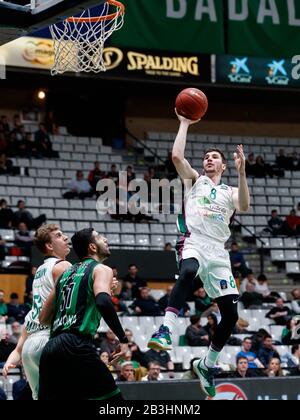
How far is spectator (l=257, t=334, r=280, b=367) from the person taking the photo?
16.8 metres

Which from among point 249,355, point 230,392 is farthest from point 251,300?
point 230,392

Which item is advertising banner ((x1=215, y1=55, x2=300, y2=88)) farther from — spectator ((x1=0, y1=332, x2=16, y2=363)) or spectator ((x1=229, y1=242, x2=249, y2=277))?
spectator ((x1=0, y1=332, x2=16, y2=363))

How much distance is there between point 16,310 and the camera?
1712cm

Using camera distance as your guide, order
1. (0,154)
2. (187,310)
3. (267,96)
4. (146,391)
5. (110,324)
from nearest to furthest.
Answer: (110,324)
(146,391)
(187,310)
(0,154)
(267,96)

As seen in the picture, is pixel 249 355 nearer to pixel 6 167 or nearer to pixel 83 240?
pixel 6 167

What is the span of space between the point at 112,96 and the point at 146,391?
14798mm

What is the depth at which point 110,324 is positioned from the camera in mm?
7562

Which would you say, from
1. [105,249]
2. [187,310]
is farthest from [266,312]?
[105,249]

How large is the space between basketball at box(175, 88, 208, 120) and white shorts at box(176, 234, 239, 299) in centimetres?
110

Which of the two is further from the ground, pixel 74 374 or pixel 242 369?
pixel 74 374

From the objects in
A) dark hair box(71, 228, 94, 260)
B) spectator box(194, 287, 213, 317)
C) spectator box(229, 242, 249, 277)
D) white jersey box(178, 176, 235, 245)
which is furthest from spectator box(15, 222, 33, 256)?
dark hair box(71, 228, 94, 260)

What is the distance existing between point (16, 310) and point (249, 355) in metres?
3.93

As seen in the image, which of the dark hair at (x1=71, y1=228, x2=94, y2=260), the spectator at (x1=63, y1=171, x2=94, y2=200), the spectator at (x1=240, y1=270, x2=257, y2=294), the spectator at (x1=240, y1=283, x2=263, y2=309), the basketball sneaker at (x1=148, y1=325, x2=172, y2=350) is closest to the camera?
the dark hair at (x1=71, y1=228, x2=94, y2=260)
